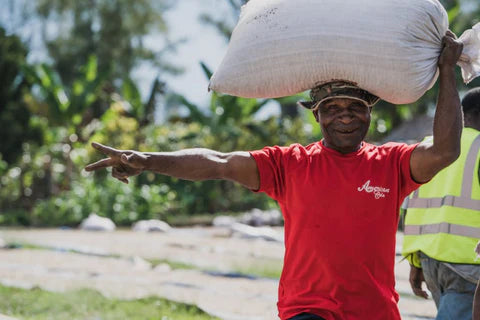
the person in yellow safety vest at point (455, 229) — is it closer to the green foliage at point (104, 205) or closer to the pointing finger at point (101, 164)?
the pointing finger at point (101, 164)

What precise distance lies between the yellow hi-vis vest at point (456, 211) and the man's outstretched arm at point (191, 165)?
1193 mm

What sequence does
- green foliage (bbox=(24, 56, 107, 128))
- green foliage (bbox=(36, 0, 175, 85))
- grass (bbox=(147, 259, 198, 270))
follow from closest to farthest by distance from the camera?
grass (bbox=(147, 259, 198, 270)), green foliage (bbox=(24, 56, 107, 128)), green foliage (bbox=(36, 0, 175, 85))

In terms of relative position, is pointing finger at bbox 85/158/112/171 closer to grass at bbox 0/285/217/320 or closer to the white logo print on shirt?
the white logo print on shirt

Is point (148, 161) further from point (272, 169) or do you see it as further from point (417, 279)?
point (417, 279)

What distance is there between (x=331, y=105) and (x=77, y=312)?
3.69 m

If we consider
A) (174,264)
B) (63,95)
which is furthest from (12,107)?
(174,264)

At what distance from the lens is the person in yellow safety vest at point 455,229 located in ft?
10.8

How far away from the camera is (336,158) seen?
261 centimetres

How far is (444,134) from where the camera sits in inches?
96.1

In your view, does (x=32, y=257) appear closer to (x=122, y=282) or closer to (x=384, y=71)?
(x=122, y=282)

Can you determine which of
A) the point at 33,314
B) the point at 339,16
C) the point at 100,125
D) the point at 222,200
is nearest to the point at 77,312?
the point at 33,314

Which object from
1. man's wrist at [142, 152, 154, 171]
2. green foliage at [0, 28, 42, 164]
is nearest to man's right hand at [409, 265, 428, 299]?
man's wrist at [142, 152, 154, 171]

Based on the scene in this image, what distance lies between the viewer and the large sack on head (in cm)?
257

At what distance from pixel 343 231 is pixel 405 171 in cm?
34
